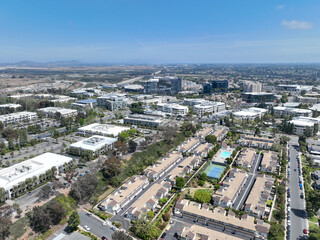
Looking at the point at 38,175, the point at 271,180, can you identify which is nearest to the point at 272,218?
the point at 271,180

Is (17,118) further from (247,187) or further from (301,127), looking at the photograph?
(301,127)

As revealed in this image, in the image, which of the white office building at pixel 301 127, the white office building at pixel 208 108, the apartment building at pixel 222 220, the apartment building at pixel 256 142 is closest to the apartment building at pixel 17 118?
the white office building at pixel 208 108

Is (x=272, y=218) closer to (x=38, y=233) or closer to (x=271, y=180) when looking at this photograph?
(x=271, y=180)

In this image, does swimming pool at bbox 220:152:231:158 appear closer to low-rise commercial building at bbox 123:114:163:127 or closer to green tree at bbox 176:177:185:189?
green tree at bbox 176:177:185:189

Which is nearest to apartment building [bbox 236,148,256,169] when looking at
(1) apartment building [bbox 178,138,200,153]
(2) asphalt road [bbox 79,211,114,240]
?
(1) apartment building [bbox 178,138,200,153]

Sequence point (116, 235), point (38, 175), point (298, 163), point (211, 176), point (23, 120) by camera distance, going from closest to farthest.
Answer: point (116, 235) → point (38, 175) → point (211, 176) → point (298, 163) → point (23, 120)

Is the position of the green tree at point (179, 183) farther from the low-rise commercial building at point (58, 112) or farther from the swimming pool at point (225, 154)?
the low-rise commercial building at point (58, 112)
